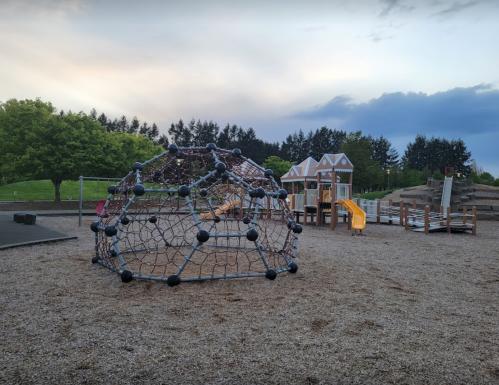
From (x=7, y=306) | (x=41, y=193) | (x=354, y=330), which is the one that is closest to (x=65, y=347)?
(x=7, y=306)

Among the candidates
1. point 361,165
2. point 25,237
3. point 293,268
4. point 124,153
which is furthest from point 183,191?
point 361,165

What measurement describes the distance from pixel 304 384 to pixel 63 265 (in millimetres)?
6275

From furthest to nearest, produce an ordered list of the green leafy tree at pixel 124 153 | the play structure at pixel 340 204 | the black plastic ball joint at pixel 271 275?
1. the green leafy tree at pixel 124 153
2. the play structure at pixel 340 204
3. the black plastic ball joint at pixel 271 275

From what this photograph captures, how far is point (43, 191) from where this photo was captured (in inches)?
1464

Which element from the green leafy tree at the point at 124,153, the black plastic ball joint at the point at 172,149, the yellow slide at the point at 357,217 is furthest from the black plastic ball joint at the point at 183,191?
the green leafy tree at the point at 124,153

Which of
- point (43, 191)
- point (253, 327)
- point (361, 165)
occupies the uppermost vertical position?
point (361, 165)

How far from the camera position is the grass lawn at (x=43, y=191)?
111 feet

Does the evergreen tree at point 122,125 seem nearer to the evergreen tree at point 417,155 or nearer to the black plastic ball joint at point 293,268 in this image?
the evergreen tree at point 417,155

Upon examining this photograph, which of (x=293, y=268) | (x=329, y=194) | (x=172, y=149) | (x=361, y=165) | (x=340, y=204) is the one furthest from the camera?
(x=361, y=165)

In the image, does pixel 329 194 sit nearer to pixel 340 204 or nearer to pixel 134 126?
pixel 340 204

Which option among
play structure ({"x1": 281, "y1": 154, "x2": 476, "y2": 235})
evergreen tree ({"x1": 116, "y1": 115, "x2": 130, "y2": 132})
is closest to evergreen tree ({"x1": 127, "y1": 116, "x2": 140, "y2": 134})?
evergreen tree ({"x1": 116, "y1": 115, "x2": 130, "y2": 132})

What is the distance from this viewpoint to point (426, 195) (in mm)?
29703

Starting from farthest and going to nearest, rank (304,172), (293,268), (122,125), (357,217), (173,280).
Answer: (122,125), (304,172), (357,217), (293,268), (173,280)

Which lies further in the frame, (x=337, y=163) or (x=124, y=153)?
(x=124, y=153)
